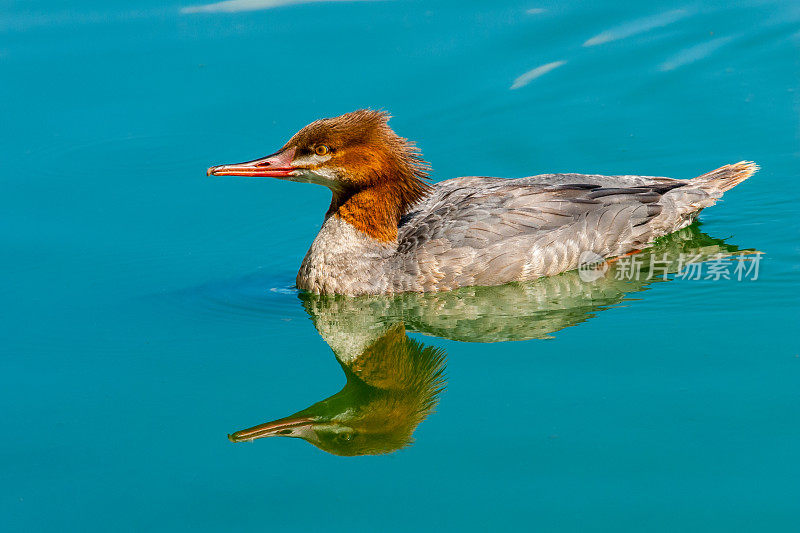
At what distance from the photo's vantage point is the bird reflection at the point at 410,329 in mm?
7262

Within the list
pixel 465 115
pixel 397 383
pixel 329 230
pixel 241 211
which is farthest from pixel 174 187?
pixel 397 383

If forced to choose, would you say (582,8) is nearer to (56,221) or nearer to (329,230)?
(329,230)

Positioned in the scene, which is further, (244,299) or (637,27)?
(637,27)

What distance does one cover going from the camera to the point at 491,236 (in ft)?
30.1

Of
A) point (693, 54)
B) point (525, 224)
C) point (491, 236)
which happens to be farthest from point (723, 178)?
point (693, 54)

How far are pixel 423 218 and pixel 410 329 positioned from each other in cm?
119

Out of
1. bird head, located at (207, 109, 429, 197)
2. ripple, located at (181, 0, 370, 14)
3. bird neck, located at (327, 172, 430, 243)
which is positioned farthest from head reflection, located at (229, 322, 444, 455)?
ripple, located at (181, 0, 370, 14)

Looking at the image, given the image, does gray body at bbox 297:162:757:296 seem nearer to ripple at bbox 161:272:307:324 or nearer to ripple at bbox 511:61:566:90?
ripple at bbox 161:272:307:324

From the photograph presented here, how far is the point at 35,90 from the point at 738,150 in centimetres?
803

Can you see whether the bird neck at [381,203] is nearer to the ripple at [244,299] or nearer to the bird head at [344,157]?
the bird head at [344,157]

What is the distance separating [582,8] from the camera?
42.3 feet

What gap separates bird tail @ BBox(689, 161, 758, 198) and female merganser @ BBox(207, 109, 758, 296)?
55 centimetres

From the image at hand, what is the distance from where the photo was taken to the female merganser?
898 centimetres

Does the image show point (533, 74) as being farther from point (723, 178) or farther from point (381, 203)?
point (381, 203)
